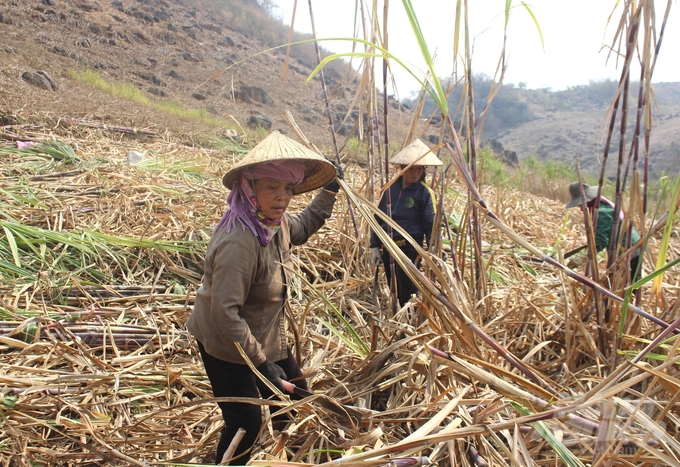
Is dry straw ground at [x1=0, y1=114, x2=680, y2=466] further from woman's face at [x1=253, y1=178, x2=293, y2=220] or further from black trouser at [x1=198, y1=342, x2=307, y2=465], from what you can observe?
woman's face at [x1=253, y1=178, x2=293, y2=220]

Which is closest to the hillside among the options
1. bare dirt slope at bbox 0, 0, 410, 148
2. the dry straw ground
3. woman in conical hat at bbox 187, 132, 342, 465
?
bare dirt slope at bbox 0, 0, 410, 148

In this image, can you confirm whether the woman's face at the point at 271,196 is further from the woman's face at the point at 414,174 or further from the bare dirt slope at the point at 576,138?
the bare dirt slope at the point at 576,138

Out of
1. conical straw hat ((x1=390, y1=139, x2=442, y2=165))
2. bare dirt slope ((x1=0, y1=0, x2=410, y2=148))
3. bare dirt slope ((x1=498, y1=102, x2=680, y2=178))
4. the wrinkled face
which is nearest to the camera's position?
conical straw hat ((x1=390, y1=139, x2=442, y2=165))

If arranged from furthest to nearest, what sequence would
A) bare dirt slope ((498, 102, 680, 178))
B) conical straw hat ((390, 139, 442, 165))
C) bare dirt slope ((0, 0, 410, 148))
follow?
bare dirt slope ((498, 102, 680, 178)), bare dirt slope ((0, 0, 410, 148)), conical straw hat ((390, 139, 442, 165))

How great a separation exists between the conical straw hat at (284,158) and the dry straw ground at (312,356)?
1.09ft

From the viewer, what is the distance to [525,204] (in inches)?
226

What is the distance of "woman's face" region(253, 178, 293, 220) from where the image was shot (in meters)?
1.32

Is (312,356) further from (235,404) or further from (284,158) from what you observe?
(284,158)

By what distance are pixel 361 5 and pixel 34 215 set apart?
2517mm

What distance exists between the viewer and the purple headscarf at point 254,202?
128 cm

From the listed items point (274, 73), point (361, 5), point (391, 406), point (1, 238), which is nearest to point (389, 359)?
point (391, 406)

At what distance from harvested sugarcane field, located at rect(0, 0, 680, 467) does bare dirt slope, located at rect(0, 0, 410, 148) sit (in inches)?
103

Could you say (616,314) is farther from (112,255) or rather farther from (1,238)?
(1,238)

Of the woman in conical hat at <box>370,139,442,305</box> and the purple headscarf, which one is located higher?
the purple headscarf
